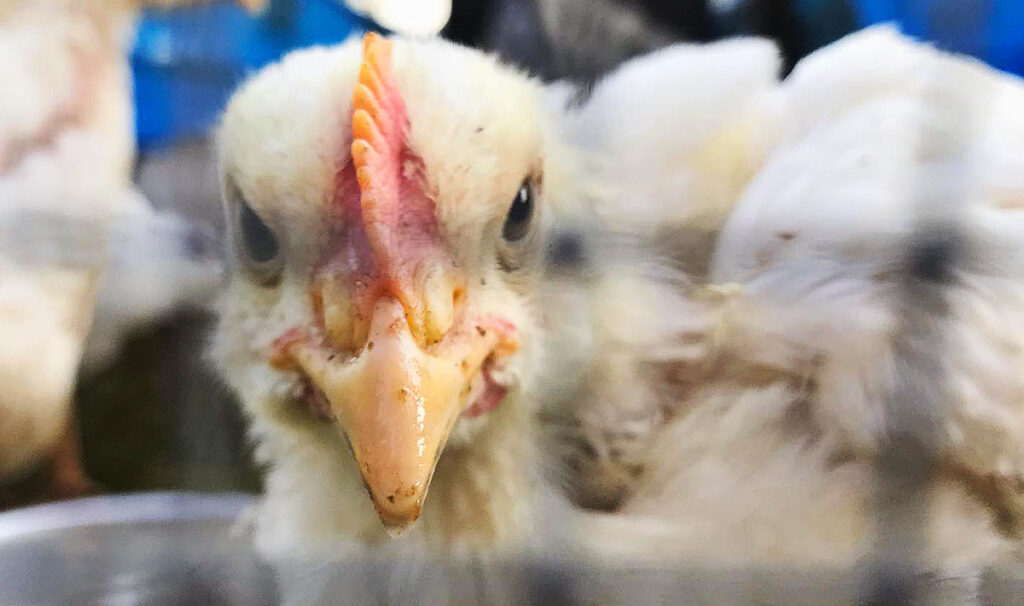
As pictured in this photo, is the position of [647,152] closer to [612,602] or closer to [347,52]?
[347,52]

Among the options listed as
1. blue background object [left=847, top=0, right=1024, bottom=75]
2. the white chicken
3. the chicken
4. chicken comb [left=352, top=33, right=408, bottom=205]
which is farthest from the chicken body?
blue background object [left=847, top=0, right=1024, bottom=75]

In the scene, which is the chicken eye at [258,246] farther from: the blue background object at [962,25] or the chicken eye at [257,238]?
the blue background object at [962,25]

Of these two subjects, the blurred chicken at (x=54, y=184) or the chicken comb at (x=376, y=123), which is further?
the blurred chicken at (x=54, y=184)

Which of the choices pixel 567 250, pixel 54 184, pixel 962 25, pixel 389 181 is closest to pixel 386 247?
pixel 389 181

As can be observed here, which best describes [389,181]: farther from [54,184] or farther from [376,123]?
[54,184]

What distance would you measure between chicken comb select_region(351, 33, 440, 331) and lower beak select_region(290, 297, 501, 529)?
0.03 metres

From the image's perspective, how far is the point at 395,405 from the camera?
465mm

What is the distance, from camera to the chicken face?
1.56 feet

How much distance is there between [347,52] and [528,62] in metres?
0.14

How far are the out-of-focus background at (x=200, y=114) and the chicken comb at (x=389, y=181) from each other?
98 millimetres

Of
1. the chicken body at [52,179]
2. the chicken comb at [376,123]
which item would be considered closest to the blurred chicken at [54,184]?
the chicken body at [52,179]

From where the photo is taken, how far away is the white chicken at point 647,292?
0.51 metres

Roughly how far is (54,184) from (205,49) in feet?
0.50

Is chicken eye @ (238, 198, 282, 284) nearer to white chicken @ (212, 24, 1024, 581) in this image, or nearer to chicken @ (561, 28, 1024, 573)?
white chicken @ (212, 24, 1024, 581)
